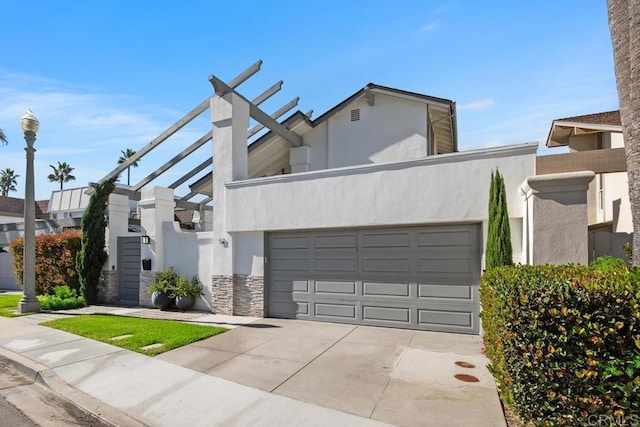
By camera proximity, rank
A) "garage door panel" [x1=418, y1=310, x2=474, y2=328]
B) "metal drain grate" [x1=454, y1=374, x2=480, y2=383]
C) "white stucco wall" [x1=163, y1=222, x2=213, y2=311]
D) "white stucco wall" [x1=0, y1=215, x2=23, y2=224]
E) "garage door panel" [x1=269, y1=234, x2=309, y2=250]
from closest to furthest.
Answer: "metal drain grate" [x1=454, y1=374, x2=480, y2=383]
"garage door panel" [x1=418, y1=310, x2=474, y2=328]
"garage door panel" [x1=269, y1=234, x2=309, y2=250]
"white stucco wall" [x1=163, y1=222, x2=213, y2=311]
"white stucco wall" [x1=0, y1=215, x2=23, y2=224]

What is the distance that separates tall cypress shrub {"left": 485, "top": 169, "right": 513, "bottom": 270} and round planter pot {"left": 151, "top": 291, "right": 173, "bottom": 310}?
30.7 ft

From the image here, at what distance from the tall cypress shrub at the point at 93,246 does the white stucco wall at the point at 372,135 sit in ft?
26.3

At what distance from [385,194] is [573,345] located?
18.3 ft

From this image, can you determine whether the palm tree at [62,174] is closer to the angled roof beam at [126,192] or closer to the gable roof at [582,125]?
the angled roof beam at [126,192]

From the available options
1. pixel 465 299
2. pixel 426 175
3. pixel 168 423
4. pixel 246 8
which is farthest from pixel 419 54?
pixel 168 423

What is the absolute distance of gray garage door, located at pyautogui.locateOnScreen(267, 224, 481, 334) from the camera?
7.96 metres

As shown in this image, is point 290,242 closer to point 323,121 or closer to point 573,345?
point 323,121

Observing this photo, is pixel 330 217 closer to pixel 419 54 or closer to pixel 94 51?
pixel 419 54

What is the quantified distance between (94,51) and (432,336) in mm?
11124

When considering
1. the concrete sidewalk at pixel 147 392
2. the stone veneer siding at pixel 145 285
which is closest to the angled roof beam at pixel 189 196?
the stone veneer siding at pixel 145 285

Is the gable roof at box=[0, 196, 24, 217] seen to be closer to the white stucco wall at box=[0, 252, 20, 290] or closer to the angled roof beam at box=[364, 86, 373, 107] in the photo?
the white stucco wall at box=[0, 252, 20, 290]

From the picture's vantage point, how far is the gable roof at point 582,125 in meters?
11.6
